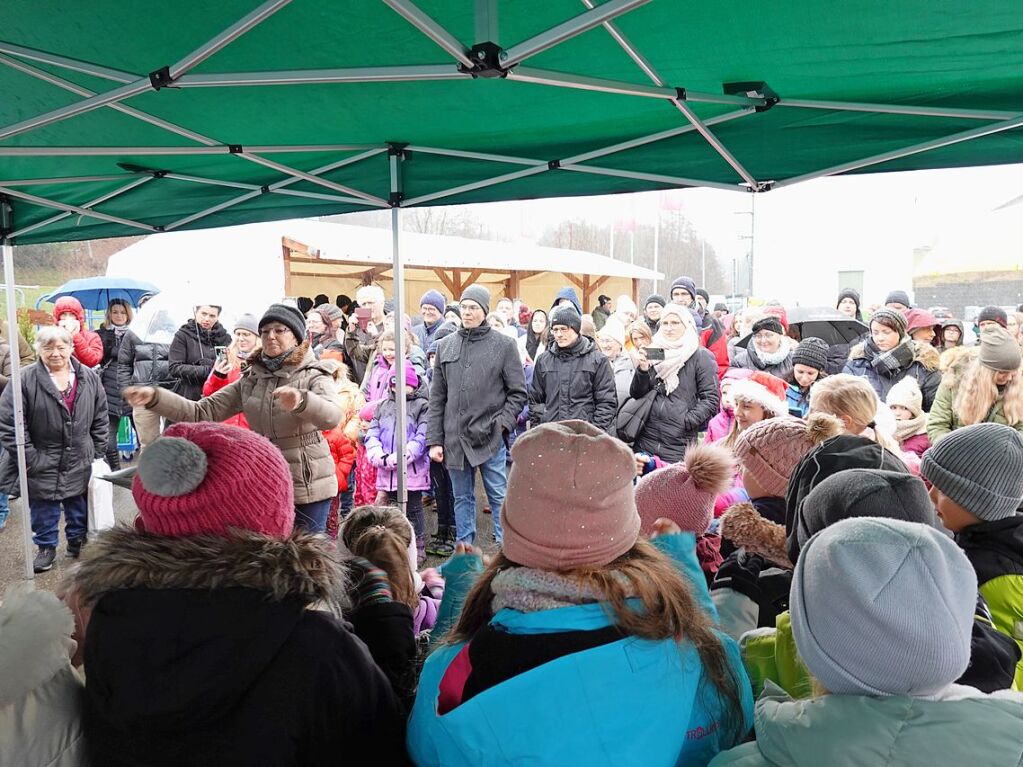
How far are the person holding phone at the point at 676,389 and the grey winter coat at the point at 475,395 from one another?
2.75 ft

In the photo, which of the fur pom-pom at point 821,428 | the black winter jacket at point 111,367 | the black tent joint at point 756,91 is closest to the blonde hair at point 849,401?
the fur pom-pom at point 821,428

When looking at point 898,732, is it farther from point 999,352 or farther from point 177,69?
point 999,352

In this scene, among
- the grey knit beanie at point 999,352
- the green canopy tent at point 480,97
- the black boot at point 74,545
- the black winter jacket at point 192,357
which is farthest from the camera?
the black winter jacket at point 192,357

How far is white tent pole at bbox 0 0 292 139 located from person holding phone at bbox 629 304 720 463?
3.22 meters

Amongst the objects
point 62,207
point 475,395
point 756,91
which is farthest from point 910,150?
point 62,207

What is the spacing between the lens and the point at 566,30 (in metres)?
1.72

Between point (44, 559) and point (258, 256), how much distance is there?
812 centimetres

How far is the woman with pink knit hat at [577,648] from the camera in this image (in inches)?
44.1

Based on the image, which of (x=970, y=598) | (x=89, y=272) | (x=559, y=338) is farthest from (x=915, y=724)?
(x=89, y=272)

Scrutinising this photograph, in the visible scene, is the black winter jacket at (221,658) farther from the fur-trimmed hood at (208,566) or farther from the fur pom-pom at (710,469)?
the fur pom-pom at (710,469)

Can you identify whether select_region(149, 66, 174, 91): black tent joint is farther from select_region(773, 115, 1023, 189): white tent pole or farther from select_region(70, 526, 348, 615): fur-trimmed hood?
select_region(773, 115, 1023, 189): white tent pole

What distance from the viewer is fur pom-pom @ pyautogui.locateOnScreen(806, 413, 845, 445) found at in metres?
2.38

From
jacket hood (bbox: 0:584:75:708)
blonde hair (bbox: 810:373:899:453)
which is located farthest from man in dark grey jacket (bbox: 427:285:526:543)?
jacket hood (bbox: 0:584:75:708)

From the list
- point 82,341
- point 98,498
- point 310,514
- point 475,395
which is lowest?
point 98,498
